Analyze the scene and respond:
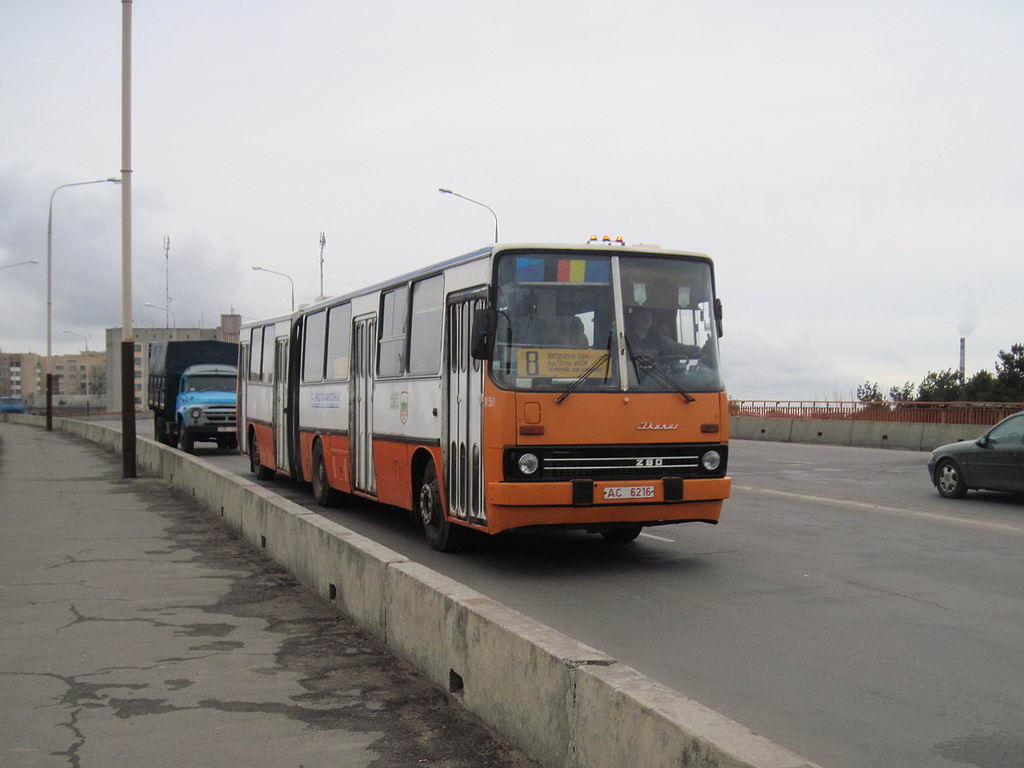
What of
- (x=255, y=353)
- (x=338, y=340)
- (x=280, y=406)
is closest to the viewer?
(x=338, y=340)

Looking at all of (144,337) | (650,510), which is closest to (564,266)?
(650,510)

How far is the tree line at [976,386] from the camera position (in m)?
44.4

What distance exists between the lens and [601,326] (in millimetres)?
10562

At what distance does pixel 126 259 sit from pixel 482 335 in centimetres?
1525

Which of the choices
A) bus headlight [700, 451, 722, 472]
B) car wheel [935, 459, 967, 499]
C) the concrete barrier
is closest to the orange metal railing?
the concrete barrier

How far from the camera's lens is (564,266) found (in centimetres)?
1069

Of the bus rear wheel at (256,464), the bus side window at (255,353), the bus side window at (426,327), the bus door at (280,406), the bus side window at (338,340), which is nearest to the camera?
the bus side window at (426,327)

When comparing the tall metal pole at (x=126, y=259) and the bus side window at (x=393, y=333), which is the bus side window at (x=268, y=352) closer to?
the tall metal pole at (x=126, y=259)

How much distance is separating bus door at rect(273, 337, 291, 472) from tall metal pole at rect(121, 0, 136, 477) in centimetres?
384

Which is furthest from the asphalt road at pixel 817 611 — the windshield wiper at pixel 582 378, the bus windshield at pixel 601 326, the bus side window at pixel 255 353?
the bus side window at pixel 255 353

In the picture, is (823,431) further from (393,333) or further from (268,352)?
(393,333)

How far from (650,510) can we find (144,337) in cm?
18157

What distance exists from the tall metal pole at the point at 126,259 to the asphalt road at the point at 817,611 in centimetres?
859

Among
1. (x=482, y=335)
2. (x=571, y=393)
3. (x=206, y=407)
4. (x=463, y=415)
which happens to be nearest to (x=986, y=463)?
(x=571, y=393)
